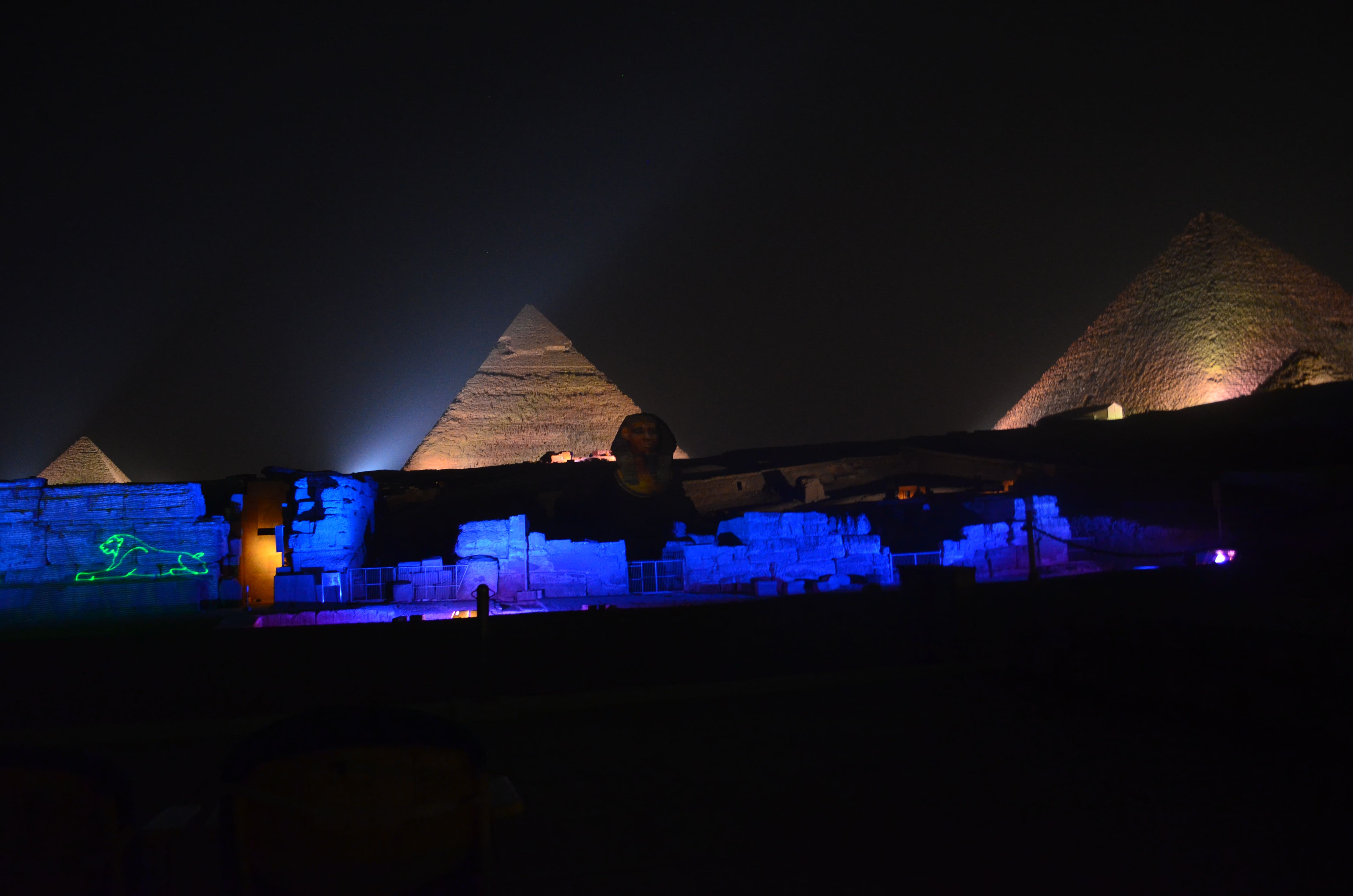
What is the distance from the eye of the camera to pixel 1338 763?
3.00 metres

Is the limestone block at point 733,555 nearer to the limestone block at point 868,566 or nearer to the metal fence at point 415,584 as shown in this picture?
the limestone block at point 868,566

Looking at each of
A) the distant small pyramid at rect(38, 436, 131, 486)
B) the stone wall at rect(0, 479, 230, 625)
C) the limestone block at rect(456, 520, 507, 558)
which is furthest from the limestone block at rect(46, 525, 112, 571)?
the distant small pyramid at rect(38, 436, 131, 486)

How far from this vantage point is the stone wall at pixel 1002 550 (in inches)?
456

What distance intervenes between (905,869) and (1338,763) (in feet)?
6.35

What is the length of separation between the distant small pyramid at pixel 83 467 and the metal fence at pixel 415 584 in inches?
901

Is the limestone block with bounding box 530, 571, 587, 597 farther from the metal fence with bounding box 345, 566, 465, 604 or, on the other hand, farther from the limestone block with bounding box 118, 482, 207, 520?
the limestone block with bounding box 118, 482, 207, 520

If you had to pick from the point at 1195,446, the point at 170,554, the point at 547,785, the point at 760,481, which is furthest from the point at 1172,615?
the point at 1195,446

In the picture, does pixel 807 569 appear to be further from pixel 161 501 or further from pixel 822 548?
pixel 161 501

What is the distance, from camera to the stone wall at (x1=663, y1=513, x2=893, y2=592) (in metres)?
11.7

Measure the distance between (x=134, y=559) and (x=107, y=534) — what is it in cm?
55

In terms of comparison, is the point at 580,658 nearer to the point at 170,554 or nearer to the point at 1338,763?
the point at 1338,763

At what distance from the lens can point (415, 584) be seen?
11.6 m

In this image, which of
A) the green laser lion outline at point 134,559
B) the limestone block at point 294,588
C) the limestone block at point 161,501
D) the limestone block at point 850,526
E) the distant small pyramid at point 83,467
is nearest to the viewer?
the limestone block at point 294,588

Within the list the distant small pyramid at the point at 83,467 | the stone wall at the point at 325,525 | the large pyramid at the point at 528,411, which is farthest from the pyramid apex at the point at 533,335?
the stone wall at the point at 325,525
